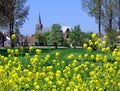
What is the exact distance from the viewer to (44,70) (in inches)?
249

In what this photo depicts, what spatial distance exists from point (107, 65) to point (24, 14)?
37.9m

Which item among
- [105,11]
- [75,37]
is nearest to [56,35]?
[75,37]

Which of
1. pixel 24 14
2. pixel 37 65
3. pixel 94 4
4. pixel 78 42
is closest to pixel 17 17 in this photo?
pixel 24 14

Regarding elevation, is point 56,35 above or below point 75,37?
above

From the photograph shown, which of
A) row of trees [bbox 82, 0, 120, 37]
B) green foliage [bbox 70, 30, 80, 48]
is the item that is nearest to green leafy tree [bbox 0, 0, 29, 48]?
row of trees [bbox 82, 0, 120, 37]

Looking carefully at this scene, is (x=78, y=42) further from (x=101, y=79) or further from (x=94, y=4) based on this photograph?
(x=101, y=79)

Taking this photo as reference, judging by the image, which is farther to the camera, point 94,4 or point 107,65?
point 94,4

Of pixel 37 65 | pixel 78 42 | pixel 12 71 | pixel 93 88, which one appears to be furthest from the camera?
pixel 78 42

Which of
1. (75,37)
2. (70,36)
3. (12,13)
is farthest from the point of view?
(70,36)

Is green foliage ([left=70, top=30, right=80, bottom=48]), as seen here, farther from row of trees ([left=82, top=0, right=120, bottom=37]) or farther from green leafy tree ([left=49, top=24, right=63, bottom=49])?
row of trees ([left=82, top=0, right=120, bottom=37])

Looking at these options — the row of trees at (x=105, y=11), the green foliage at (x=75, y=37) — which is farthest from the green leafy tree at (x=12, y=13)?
the green foliage at (x=75, y=37)

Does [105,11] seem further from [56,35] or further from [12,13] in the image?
[56,35]

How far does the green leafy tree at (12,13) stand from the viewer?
125 feet

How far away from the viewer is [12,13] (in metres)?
41.0
